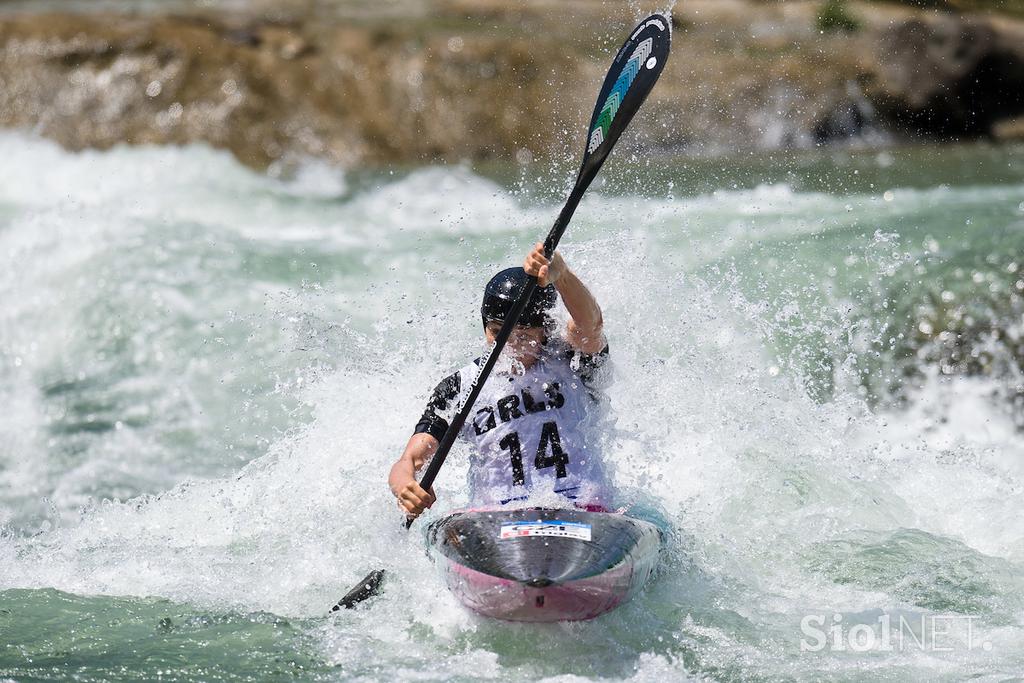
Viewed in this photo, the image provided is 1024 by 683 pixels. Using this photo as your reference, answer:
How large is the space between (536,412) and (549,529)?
0.59 m

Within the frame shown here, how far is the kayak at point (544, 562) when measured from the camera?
4055mm

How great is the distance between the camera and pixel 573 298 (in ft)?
14.8

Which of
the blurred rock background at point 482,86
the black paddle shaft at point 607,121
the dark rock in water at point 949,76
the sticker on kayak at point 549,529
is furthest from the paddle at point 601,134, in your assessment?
the dark rock in water at point 949,76

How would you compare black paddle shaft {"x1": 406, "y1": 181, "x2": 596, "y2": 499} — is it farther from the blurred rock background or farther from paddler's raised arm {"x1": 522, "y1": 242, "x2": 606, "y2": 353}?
the blurred rock background

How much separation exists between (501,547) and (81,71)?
10.1 meters

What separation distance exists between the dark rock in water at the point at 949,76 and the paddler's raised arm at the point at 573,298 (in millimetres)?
8475

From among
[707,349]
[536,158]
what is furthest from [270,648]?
[536,158]

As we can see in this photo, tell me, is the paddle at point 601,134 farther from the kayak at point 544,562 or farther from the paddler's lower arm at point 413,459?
the kayak at point 544,562

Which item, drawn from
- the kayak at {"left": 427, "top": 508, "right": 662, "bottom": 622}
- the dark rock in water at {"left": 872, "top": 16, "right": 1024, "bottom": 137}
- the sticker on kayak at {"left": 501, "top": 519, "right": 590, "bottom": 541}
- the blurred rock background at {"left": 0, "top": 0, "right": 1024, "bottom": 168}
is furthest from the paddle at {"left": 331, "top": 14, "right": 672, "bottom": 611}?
the dark rock in water at {"left": 872, "top": 16, "right": 1024, "bottom": 137}

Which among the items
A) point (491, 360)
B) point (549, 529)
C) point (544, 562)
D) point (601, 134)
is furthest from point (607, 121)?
point (544, 562)

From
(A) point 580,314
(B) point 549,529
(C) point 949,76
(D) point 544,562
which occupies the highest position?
(C) point 949,76

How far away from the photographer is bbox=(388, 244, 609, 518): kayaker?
457 cm

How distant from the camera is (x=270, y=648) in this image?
14.3 ft

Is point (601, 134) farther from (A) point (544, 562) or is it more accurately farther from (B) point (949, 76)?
(B) point (949, 76)
